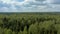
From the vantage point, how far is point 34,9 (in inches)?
154

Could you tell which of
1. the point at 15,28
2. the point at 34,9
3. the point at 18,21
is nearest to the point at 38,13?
the point at 34,9

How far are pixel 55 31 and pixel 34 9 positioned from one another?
3.06ft

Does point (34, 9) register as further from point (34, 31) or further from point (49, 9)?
point (34, 31)

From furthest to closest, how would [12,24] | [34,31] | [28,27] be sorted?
[12,24]
[28,27]
[34,31]

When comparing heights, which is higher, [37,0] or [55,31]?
[37,0]

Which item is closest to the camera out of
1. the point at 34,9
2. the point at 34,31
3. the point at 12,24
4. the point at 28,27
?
the point at 34,31

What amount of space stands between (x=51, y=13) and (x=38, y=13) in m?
0.31

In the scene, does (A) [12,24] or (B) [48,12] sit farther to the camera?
(B) [48,12]

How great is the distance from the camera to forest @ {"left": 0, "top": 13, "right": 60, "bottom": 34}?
319 centimetres

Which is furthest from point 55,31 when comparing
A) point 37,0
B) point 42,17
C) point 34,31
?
point 37,0

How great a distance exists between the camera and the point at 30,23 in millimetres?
3562

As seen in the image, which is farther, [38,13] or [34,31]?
[38,13]

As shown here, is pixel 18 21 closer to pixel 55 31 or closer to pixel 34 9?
pixel 34 9

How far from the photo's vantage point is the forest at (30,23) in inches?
126
